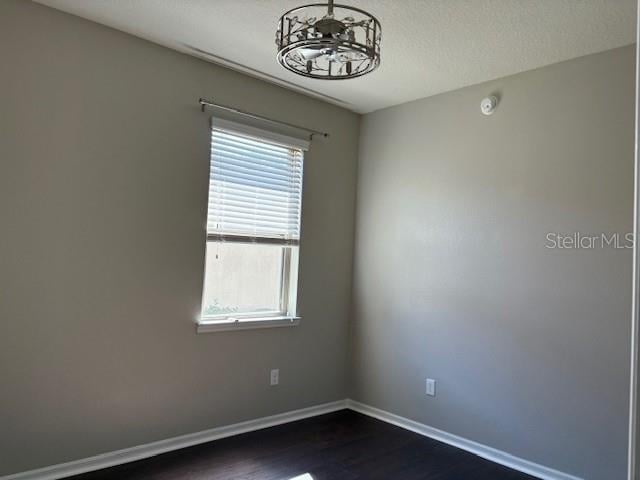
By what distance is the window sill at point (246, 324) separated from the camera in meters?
3.13

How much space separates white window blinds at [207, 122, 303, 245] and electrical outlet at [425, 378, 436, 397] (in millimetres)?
1446

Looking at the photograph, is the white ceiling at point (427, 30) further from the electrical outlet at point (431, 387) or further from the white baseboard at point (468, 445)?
the white baseboard at point (468, 445)

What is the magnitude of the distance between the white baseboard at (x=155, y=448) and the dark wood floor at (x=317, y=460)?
0.05m

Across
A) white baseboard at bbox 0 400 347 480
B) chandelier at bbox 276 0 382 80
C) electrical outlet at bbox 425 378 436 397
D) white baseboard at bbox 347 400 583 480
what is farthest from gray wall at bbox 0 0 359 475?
chandelier at bbox 276 0 382 80

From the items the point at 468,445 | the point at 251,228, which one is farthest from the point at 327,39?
the point at 468,445

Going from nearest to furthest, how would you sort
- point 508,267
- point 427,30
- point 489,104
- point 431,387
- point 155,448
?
1. point 427,30
2. point 155,448
3. point 508,267
4. point 489,104
5. point 431,387

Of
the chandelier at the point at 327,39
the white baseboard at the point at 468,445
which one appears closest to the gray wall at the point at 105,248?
the white baseboard at the point at 468,445

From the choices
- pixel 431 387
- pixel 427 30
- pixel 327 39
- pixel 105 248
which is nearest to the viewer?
pixel 327 39

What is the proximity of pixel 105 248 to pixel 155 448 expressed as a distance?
1.26 meters

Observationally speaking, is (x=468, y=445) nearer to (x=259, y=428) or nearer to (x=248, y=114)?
(x=259, y=428)

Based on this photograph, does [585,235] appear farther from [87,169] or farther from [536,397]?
[87,169]

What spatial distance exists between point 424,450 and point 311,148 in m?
2.34

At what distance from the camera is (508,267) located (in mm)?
3102

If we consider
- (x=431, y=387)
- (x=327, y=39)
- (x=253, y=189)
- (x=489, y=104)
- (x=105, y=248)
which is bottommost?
(x=431, y=387)
